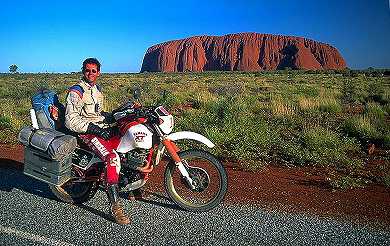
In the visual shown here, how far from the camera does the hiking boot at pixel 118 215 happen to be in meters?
4.49

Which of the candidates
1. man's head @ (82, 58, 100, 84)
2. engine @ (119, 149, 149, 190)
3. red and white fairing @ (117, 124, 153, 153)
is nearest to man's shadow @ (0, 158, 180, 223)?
engine @ (119, 149, 149, 190)

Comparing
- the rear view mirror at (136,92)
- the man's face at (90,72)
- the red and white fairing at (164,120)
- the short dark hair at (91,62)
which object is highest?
the short dark hair at (91,62)

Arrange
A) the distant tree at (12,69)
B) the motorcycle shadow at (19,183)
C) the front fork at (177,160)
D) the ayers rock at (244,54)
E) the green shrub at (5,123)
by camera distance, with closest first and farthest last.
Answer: the front fork at (177,160) → the motorcycle shadow at (19,183) → the green shrub at (5,123) → the distant tree at (12,69) → the ayers rock at (244,54)

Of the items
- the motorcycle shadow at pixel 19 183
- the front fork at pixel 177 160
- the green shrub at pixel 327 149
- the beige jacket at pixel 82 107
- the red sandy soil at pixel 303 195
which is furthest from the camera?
the green shrub at pixel 327 149

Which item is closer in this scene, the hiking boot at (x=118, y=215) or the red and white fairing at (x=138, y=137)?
the hiking boot at (x=118, y=215)

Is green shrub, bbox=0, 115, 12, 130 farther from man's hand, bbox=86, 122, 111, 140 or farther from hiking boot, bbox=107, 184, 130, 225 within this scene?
hiking boot, bbox=107, 184, 130, 225

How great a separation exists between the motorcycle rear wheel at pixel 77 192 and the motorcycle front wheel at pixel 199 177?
103 centimetres

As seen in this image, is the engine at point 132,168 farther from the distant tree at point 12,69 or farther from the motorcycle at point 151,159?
the distant tree at point 12,69

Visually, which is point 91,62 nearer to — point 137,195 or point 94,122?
point 94,122

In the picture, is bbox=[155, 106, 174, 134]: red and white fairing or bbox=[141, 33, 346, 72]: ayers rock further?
bbox=[141, 33, 346, 72]: ayers rock

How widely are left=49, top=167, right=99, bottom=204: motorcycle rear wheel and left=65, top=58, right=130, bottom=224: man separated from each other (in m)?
0.50

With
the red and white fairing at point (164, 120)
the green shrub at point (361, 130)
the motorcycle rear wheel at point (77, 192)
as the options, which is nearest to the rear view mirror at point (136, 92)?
the red and white fairing at point (164, 120)

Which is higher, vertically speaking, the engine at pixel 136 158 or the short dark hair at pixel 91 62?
the short dark hair at pixel 91 62

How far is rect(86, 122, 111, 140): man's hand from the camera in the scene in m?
4.81
